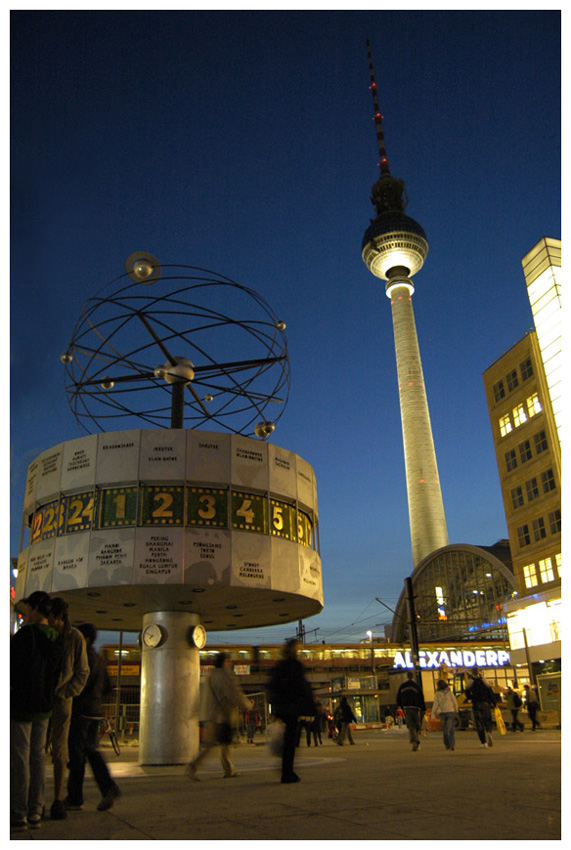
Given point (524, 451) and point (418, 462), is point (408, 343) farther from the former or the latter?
point (524, 451)

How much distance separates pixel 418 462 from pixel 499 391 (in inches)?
2122

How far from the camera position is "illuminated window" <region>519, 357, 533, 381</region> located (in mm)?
49531

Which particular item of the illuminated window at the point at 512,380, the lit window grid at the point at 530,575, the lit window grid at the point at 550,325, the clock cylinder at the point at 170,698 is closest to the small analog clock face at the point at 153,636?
the clock cylinder at the point at 170,698

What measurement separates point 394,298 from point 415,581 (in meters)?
53.5

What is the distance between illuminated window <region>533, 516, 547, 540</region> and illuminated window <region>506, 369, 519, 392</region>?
33.4 ft

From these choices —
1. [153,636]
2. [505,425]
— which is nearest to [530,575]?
[505,425]

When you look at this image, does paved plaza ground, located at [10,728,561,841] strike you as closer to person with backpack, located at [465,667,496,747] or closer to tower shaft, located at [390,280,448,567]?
person with backpack, located at [465,667,496,747]

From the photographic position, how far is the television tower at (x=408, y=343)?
105625 millimetres

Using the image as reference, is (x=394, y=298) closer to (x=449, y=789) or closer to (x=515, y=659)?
(x=515, y=659)

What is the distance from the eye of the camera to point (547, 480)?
47.3m

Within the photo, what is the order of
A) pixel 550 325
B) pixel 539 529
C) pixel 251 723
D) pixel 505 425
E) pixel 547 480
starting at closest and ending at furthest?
pixel 251 723, pixel 550 325, pixel 547 480, pixel 539 529, pixel 505 425

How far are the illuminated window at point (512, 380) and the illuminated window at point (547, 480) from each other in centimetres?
746

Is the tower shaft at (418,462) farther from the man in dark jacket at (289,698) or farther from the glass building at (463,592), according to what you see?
the man in dark jacket at (289,698)
